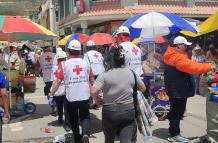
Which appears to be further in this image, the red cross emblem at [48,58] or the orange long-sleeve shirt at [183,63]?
the red cross emblem at [48,58]

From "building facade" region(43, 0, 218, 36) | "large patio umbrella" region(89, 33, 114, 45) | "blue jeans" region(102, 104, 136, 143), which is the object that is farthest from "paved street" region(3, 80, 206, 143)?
"building facade" region(43, 0, 218, 36)

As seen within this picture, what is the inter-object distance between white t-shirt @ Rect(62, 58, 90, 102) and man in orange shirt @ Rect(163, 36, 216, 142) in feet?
4.94

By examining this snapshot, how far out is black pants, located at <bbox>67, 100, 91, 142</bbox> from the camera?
6996 millimetres

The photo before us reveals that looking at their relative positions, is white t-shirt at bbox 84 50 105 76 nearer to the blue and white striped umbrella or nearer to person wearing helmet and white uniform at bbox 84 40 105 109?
person wearing helmet and white uniform at bbox 84 40 105 109

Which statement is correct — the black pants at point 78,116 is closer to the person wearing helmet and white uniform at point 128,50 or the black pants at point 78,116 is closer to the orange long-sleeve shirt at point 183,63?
the person wearing helmet and white uniform at point 128,50

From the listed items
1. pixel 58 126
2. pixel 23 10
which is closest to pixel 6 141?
pixel 58 126

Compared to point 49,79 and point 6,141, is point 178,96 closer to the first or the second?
point 6,141

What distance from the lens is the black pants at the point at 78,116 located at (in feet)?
→ 23.0

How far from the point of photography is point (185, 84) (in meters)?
7.26

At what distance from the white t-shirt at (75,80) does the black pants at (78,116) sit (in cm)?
10

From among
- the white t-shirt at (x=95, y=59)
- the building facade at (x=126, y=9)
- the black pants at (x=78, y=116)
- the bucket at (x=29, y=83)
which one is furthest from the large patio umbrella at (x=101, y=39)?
the black pants at (x=78, y=116)

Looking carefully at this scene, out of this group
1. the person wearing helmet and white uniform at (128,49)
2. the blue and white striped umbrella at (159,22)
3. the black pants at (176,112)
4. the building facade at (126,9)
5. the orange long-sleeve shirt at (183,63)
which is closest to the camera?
the orange long-sleeve shirt at (183,63)

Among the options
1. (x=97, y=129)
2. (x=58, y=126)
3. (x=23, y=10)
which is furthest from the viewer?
(x=23, y=10)

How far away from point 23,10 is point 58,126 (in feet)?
217
